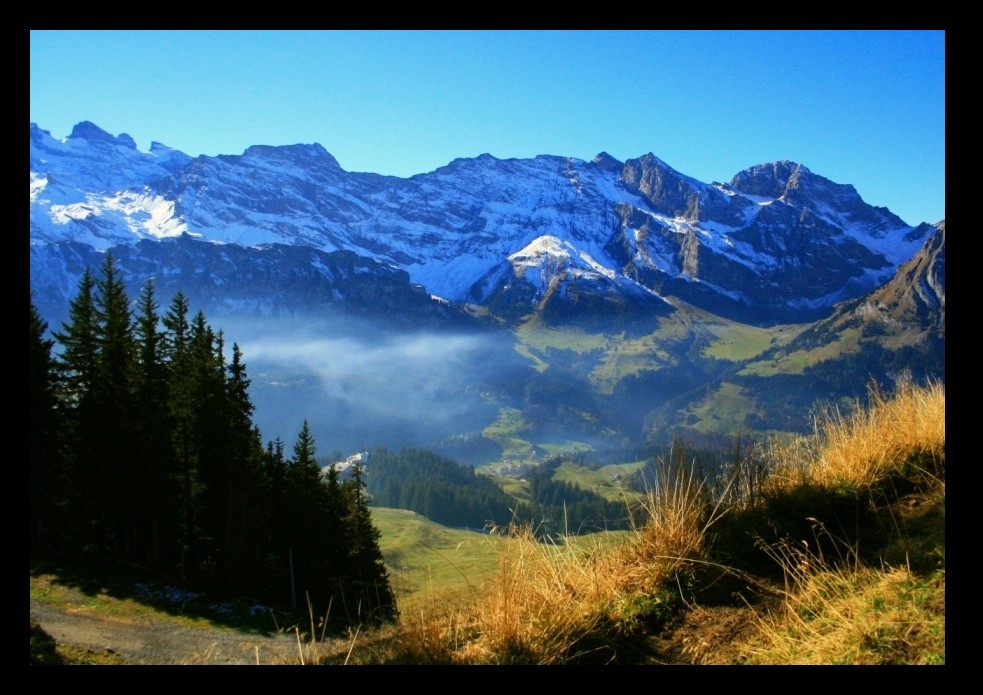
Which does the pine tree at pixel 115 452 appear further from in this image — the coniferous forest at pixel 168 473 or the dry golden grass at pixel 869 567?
the dry golden grass at pixel 869 567

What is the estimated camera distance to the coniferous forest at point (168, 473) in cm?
2853

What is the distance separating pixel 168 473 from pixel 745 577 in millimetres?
33300

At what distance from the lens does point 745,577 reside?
609 centimetres

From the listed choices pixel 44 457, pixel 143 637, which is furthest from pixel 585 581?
pixel 44 457

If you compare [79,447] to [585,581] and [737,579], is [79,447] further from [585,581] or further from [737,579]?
[737,579]

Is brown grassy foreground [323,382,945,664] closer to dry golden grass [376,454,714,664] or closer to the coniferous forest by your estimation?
dry golden grass [376,454,714,664]

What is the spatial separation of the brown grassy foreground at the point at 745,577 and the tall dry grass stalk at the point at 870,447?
25 millimetres

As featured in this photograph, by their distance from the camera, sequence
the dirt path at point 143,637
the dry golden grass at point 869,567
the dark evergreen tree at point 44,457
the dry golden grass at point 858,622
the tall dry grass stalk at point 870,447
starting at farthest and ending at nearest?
the dark evergreen tree at point 44,457
the dirt path at point 143,637
the tall dry grass stalk at point 870,447
the dry golden grass at point 869,567
the dry golden grass at point 858,622

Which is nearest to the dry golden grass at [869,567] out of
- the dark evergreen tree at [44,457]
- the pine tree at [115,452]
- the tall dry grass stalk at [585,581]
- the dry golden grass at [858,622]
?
the dry golden grass at [858,622]

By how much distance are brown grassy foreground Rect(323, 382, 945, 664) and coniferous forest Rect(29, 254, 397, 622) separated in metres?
21.2
